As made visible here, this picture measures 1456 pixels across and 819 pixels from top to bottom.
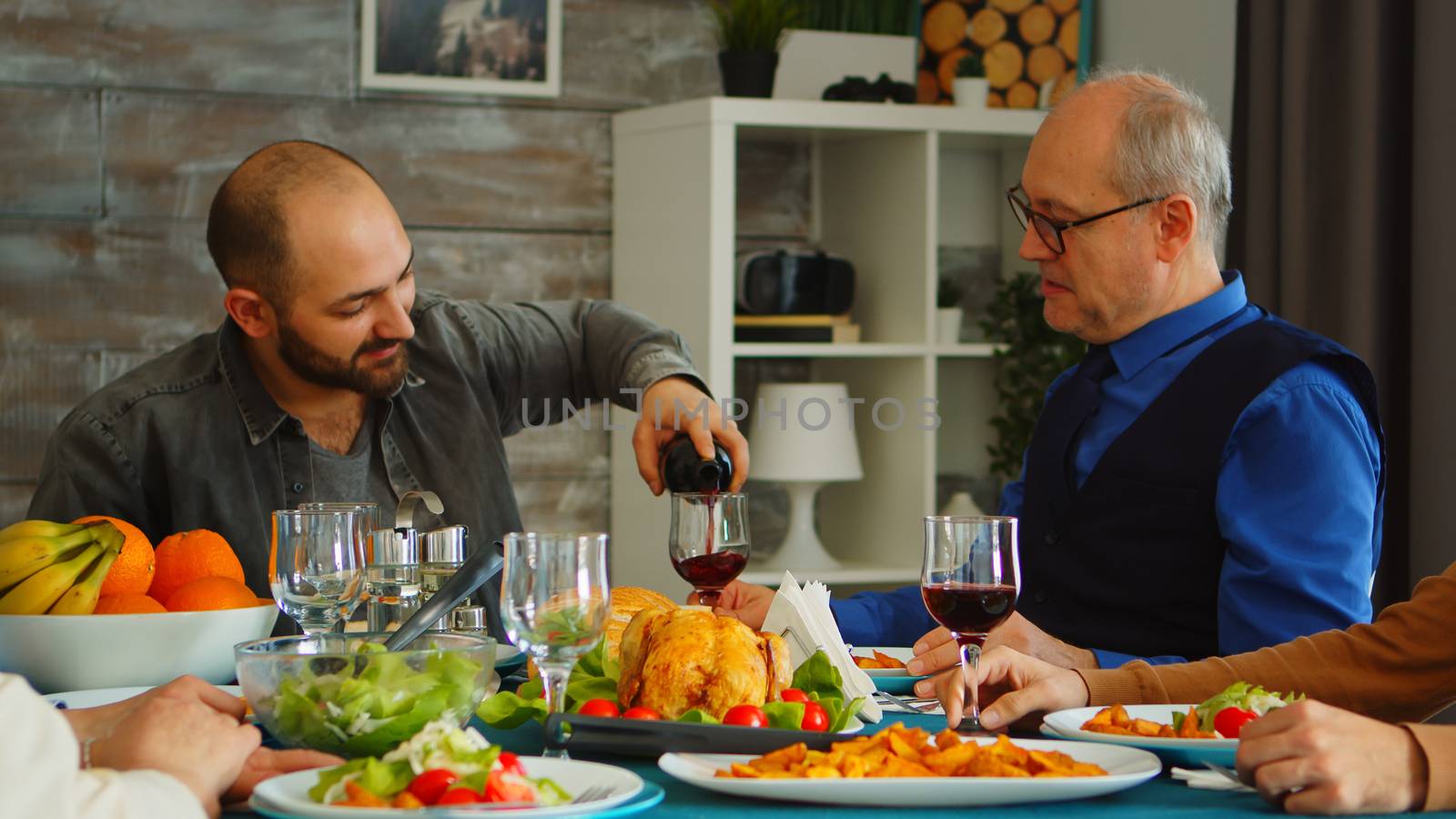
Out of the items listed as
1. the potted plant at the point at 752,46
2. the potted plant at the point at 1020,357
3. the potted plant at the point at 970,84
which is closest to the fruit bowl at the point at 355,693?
the potted plant at the point at 752,46

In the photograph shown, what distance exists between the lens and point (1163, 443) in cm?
199

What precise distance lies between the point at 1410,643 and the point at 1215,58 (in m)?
2.34

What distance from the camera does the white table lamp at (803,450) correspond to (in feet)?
11.8

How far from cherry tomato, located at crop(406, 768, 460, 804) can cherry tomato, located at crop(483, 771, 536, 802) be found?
3 centimetres

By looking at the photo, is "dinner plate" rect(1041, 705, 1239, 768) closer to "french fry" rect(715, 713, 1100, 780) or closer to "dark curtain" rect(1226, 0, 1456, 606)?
"french fry" rect(715, 713, 1100, 780)

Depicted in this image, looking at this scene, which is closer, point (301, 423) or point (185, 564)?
point (185, 564)

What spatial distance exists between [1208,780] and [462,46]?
111 inches

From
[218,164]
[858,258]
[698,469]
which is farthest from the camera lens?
[858,258]

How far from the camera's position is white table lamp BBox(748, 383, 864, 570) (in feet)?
11.8

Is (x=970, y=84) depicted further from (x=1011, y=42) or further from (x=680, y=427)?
(x=680, y=427)

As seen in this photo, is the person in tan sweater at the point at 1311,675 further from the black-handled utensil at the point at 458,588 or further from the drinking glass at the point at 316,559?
the drinking glass at the point at 316,559

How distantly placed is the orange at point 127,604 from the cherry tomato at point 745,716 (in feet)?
2.07

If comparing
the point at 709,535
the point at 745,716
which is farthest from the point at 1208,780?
the point at 709,535

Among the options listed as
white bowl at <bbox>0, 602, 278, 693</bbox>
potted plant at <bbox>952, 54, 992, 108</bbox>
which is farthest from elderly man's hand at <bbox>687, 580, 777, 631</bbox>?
potted plant at <bbox>952, 54, 992, 108</bbox>
